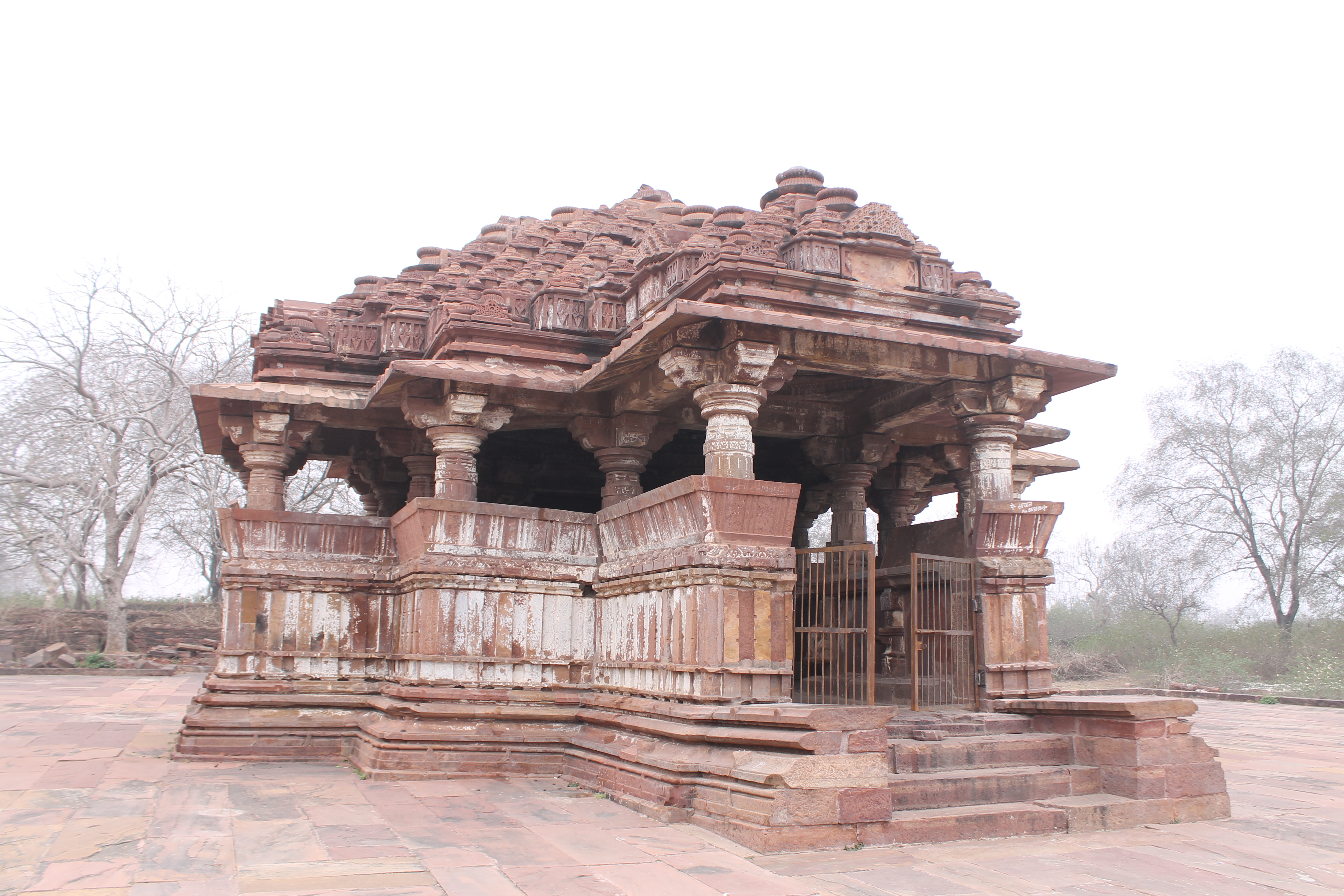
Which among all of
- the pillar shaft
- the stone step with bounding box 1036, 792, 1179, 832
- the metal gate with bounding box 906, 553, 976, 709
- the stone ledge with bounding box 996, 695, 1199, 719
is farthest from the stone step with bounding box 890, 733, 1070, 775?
the pillar shaft

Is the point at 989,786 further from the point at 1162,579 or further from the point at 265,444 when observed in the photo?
the point at 1162,579

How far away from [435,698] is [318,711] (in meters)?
Result: 1.49

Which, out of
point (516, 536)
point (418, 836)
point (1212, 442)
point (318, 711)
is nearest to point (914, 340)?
point (516, 536)

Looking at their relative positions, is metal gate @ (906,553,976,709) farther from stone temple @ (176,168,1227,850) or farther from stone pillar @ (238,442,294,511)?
stone pillar @ (238,442,294,511)

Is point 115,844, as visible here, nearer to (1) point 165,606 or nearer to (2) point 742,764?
(2) point 742,764

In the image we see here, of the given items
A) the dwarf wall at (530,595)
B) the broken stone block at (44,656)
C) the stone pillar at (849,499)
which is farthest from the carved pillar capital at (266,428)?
the broken stone block at (44,656)

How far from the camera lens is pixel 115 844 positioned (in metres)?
5.07

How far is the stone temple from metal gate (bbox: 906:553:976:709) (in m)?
0.03

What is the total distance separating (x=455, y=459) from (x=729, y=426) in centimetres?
263

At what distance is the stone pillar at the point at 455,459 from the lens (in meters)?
8.17

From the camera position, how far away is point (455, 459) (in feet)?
26.9

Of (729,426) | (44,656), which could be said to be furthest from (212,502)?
(729,426)

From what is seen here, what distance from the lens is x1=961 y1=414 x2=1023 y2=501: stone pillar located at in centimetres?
748

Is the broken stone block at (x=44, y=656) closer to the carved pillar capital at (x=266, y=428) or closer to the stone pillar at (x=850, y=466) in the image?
the carved pillar capital at (x=266, y=428)
